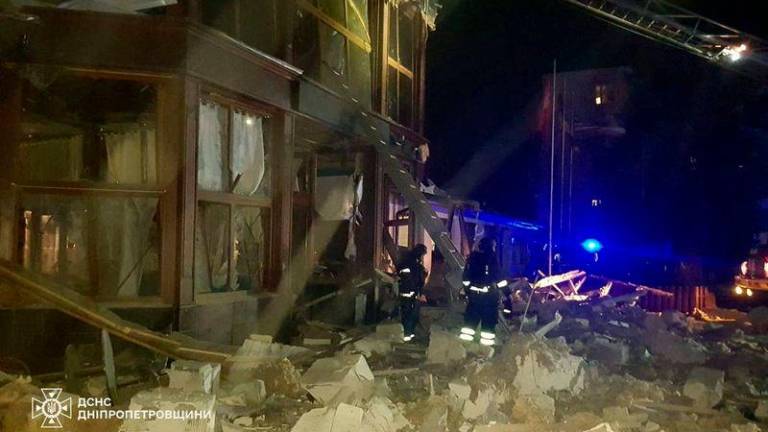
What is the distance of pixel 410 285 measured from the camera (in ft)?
32.8

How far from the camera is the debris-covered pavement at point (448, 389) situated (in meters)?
5.11

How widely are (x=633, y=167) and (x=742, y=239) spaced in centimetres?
634

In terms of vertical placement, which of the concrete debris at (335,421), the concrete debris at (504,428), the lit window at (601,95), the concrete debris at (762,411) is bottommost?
the concrete debris at (762,411)

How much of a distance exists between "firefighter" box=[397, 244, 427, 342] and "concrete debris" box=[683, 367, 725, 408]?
4.36m

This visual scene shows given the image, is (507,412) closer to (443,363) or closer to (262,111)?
(443,363)

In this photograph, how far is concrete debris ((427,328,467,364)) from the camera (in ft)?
27.0

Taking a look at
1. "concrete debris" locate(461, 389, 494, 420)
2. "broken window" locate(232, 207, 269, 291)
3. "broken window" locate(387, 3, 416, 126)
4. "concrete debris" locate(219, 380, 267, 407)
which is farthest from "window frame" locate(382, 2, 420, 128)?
"concrete debris" locate(461, 389, 494, 420)

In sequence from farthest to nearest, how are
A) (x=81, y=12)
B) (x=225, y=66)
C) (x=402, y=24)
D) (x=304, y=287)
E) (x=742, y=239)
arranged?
(x=742, y=239) → (x=402, y=24) → (x=304, y=287) → (x=225, y=66) → (x=81, y=12)

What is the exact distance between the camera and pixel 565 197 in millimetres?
31469

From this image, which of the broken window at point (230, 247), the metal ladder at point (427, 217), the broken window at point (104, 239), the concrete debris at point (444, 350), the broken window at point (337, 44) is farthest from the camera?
the metal ladder at point (427, 217)

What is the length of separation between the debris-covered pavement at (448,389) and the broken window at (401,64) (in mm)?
5954

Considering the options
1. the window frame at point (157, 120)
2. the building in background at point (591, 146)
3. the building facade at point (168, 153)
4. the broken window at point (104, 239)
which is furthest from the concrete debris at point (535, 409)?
the building in background at point (591, 146)

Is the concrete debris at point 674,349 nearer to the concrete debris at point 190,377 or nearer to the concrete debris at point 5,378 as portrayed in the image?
the concrete debris at point 190,377

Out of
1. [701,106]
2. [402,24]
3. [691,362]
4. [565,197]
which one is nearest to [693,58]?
[701,106]
